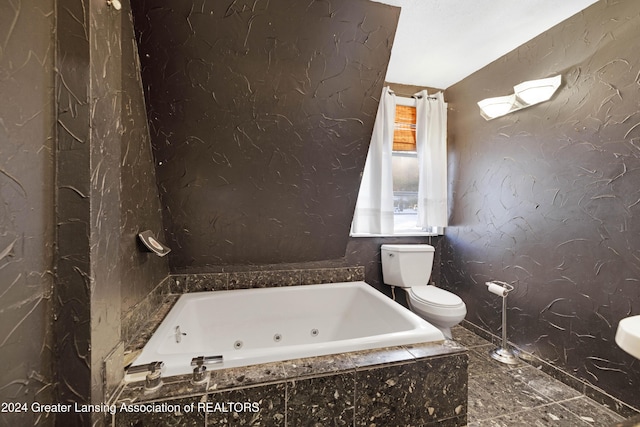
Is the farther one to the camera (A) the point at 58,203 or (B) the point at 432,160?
(B) the point at 432,160

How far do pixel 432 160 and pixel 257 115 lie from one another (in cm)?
191

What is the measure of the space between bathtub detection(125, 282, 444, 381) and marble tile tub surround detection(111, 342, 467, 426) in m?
0.23

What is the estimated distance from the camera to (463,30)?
1.93 metres

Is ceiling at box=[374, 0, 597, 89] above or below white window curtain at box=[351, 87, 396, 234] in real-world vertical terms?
above

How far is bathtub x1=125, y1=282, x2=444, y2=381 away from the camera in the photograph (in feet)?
5.58

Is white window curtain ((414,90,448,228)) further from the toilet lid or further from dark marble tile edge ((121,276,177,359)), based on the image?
dark marble tile edge ((121,276,177,359))

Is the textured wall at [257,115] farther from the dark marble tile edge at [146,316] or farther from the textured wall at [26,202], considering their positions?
the textured wall at [26,202]

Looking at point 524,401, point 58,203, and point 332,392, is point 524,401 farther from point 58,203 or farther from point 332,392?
point 58,203

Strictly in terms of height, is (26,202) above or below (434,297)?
above

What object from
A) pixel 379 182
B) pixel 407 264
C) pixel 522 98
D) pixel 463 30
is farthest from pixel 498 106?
pixel 407 264

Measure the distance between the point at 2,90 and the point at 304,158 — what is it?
138 centimetres

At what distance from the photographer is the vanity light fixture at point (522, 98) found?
1.84m

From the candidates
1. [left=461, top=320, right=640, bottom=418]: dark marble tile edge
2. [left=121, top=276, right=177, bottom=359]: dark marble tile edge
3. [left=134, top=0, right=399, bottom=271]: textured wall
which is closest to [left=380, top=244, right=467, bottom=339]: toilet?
[left=461, top=320, right=640, bottom=418]: dark marble tile edge

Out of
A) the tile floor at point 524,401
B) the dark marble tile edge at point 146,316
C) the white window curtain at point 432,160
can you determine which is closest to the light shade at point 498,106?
the white window curtain at point 432,160
